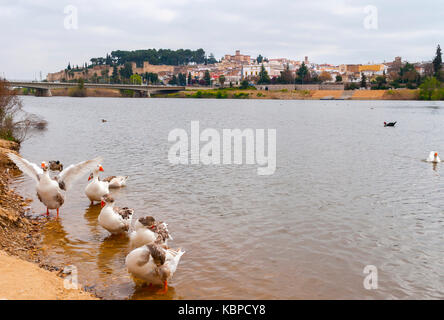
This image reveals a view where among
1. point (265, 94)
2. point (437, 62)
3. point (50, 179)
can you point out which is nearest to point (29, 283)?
point (50, 179)

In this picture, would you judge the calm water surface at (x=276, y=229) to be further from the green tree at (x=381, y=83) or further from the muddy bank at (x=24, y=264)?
the green tree at (x=381, y=83)

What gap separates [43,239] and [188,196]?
574 cm

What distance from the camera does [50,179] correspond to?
11438 mm

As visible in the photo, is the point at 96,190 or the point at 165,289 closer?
the point at 165,289

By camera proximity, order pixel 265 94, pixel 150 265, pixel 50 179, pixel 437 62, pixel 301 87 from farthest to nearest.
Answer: pixel 301 87 < pixel 265 94 < pixel 437 62 < pixel 50 179 < pixel 150 265

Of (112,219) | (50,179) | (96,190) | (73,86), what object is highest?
(73,86)

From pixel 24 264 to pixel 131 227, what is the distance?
3897mm

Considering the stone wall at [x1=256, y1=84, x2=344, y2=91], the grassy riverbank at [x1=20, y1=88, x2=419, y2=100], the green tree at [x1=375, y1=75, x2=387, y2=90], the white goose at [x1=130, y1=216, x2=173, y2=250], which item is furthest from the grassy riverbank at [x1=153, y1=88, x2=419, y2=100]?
the white goose at [x1=130, y1=216, x2=173, y2=250]

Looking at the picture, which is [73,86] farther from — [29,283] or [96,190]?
[29,283]

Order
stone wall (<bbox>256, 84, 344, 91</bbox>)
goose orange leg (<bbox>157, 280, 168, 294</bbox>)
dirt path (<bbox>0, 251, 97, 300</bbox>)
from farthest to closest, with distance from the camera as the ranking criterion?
stone wall (<bbox>256, 84, 344, 91</bbox>) → goose orange leg (<bbox>157, 280, 168, 294</bbox>) → dirt path (<bbox>0, 251, 97, 300</bbox>)

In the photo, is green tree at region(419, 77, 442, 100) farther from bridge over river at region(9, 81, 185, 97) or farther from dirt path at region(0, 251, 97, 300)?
dirt path at region(0, 251, 97, 300)

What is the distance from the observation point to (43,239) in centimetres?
987

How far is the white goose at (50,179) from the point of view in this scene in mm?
11273

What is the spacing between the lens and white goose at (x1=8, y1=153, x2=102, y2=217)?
11273mm
